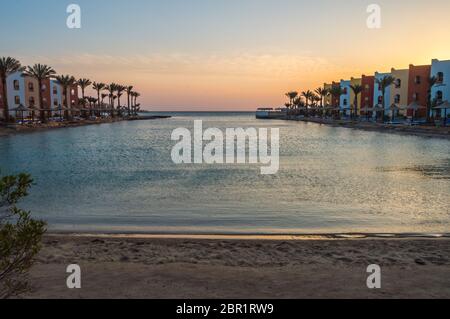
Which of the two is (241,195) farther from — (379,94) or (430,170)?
→ (379,94)

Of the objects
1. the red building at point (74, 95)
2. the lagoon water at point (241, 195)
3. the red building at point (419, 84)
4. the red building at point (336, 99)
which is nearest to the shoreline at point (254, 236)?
the lagoon water at point (241, 195)

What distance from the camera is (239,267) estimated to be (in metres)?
6.53

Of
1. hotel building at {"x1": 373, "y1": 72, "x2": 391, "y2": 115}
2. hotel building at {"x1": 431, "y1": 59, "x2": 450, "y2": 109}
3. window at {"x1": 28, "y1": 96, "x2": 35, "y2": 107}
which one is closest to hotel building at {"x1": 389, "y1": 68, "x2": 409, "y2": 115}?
hotel building at {"x1": 373, "y1": 72, "x2": 391, "y2": 115}

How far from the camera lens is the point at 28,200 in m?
13.3

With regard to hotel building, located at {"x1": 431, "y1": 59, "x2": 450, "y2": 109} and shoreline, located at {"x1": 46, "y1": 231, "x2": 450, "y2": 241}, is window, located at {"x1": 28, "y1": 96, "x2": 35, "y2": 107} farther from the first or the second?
shoreline, located at {"x1": 46, "y1": 231, "x2": 450, "y2": 241}

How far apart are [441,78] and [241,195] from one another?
53448mm

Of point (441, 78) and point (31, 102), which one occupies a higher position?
point (441, 78)

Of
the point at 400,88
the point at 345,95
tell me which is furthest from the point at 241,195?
the point at 345,95

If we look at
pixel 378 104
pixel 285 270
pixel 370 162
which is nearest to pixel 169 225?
pixel 285 270

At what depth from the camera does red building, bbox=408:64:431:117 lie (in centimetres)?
6025

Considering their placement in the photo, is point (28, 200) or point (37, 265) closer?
point (37, 265)

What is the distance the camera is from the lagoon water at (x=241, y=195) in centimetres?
1028

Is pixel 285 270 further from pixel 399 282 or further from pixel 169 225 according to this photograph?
pixel 169 225
